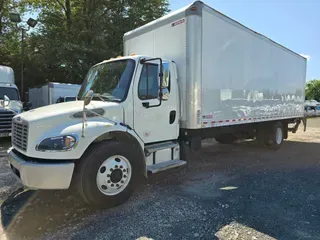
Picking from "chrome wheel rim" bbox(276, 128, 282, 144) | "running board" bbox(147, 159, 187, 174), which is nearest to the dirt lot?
"running board" bbox(147, 159, 187, 174)

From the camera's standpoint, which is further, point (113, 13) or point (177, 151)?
point (113, 13)

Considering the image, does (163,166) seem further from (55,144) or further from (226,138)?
(226,138)

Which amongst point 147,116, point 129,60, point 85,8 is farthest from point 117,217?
point 85,8

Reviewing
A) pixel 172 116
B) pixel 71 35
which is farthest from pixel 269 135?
pixel 71 35

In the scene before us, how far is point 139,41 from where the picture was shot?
263 inches

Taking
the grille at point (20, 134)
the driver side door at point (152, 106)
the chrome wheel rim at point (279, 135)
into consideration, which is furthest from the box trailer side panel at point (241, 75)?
the grille at point (20, 134)

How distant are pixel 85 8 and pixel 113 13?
2207mm

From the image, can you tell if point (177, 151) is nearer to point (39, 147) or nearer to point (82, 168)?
point (82, 168)

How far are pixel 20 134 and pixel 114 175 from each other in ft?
5.13

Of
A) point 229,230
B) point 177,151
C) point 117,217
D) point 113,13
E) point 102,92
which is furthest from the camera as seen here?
point 113,13

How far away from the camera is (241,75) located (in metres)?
7.05

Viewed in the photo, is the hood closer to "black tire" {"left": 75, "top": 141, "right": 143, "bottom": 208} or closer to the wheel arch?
the wheel arch

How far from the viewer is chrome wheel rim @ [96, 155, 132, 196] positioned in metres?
4.18

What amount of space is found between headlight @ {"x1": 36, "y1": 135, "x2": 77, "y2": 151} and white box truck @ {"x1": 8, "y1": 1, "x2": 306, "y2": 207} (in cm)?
1
